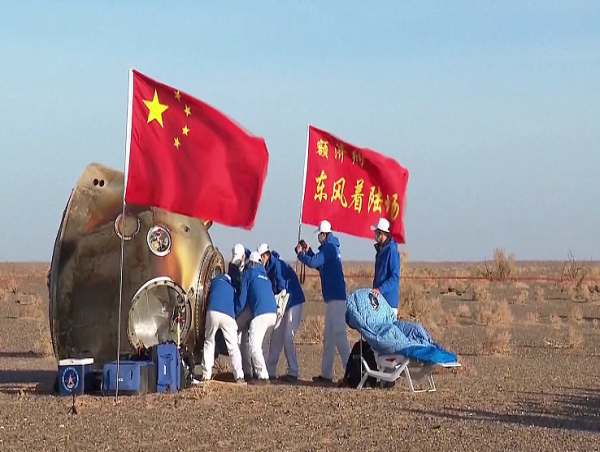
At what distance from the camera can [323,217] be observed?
56.4 ft

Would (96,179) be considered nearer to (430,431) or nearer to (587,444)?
(430,431)

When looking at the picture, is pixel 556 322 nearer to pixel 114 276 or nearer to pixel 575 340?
A: pixel 575 340

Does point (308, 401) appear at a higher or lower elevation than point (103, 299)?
lower

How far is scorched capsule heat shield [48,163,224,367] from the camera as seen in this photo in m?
15.0

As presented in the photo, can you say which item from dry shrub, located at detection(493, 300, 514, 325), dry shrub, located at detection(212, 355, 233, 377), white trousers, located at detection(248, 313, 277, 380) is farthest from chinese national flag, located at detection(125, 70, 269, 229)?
dry shrub, located at detection(493, 300, 514, 325)

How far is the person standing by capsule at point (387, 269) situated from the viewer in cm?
1566

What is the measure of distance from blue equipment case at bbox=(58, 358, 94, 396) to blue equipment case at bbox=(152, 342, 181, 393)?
81 centimetres

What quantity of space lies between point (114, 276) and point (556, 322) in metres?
18.0

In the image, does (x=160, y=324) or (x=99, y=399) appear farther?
(x=160, y=324)

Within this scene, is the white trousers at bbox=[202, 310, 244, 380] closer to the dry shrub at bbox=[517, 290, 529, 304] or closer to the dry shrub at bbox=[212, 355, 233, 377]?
the dry shrub at bbox=[212, 355, 233, 377]

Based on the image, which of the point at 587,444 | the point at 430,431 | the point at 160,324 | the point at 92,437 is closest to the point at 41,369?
the point at 160,324

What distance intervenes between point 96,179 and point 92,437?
4840mm

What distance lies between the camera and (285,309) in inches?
637

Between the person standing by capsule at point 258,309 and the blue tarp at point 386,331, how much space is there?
1021 millimetres
